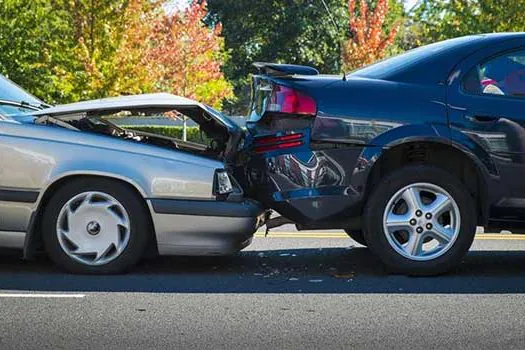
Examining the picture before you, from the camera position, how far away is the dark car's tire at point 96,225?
19.0ft

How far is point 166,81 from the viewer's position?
26578 mm

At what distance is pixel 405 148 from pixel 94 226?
2.24 meters

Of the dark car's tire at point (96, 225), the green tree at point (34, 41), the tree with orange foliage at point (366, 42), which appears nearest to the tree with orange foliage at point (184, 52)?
the green tree at point (34, 41)

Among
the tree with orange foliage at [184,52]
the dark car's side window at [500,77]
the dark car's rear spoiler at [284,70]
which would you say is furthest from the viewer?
the tree with orange foliage at [184,52]

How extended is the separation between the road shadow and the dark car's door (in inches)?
22.9

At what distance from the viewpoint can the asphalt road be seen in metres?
4.40

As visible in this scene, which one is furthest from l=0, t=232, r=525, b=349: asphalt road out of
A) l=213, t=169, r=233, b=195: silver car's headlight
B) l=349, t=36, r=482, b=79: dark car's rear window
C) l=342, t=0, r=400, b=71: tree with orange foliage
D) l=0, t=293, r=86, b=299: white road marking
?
l=342, t=0, r=400, b=71: tree with orange foliage

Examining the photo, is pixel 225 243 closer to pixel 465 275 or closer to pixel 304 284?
pixel 304 284

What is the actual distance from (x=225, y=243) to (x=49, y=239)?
1218 mm

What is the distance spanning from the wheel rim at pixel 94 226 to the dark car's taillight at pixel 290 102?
1.29 metres

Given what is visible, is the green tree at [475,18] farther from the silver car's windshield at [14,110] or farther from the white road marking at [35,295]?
the white road marking at [35,295]

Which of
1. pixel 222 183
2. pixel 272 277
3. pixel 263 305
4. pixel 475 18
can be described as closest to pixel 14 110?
pixel 222 183

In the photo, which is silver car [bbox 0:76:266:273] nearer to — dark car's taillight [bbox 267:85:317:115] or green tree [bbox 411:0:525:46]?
dark car's taillight [bbox 267:85:317:115]

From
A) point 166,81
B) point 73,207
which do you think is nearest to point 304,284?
point 73,207
